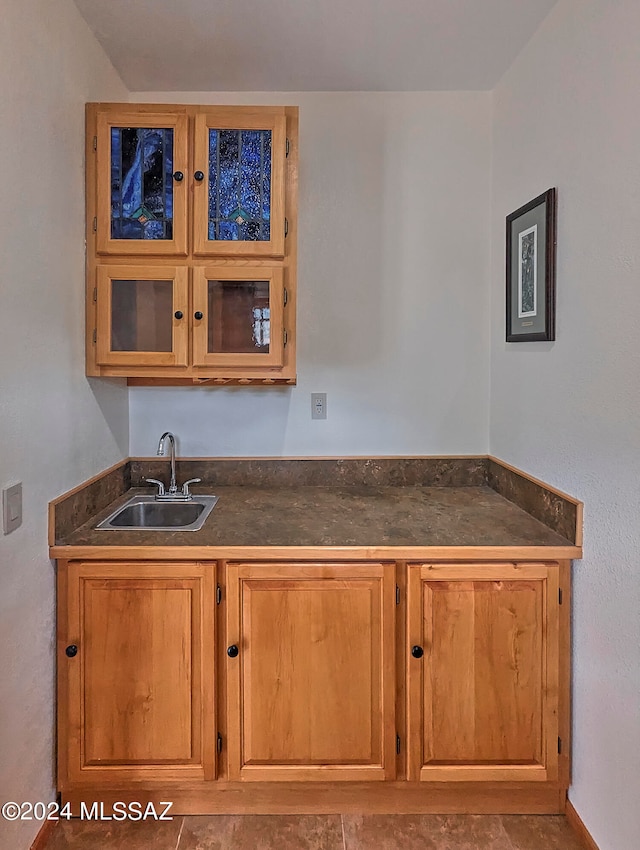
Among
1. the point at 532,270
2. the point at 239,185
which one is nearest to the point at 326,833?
the point at 532,270

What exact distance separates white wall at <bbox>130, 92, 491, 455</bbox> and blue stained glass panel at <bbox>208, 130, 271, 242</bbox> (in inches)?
19.3

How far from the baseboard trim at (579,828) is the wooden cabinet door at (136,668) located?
110 cm

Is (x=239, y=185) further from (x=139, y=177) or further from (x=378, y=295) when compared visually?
(x=378, y=295)

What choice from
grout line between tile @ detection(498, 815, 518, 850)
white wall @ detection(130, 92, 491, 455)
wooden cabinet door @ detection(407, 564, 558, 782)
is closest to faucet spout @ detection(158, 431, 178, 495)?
white wall @ detection(130, 92, 491, 455)

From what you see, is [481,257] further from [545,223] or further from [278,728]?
[278,728]

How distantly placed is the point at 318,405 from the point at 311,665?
108 cm

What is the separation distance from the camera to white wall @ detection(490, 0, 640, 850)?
1411 millimetres

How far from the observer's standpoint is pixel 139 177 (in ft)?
6.23

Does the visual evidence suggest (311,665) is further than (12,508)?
Yes

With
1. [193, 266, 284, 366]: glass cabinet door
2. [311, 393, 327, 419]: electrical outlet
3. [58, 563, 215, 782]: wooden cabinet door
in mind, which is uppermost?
[193, 266, 284, 366]: glass cabinet door

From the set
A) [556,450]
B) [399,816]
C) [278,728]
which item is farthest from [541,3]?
[399,816]

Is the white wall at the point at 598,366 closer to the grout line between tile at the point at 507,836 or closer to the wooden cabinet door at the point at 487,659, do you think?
the wooden cabinet door at the point at 487,659

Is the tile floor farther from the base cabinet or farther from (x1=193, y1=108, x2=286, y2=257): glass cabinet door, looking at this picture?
(x1=193, y1=108, x2=286, y2=257): glass cabinet door

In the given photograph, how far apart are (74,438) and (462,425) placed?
1.54 meters
